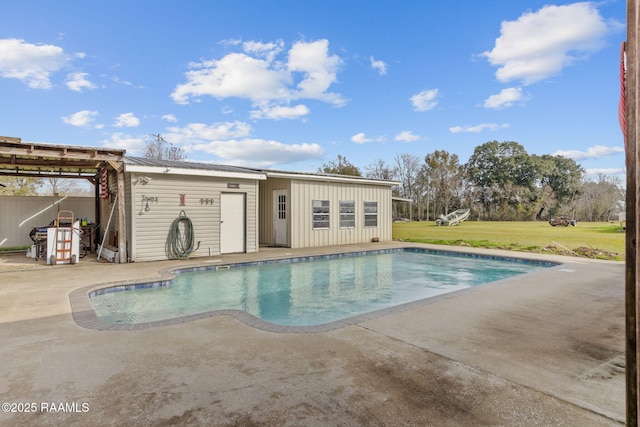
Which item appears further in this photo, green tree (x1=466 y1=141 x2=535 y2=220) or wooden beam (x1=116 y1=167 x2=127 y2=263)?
green tree (x1=466 y1=141 x2=535 y2=220)

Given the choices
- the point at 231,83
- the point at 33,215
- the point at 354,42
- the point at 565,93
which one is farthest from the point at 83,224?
the point at 565,93

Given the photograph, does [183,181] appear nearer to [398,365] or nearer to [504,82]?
[398,365]

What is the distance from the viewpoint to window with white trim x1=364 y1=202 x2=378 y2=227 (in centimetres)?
1302

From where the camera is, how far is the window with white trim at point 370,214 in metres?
13.0

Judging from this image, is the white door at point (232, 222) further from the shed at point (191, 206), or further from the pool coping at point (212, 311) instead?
the pool coping at point (212, 311)

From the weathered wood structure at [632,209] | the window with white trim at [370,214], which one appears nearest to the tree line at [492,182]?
the window with white trim at [370,214]

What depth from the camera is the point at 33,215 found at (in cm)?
1040

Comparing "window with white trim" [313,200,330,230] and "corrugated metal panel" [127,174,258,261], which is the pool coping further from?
"window with white trim" [313,200,330,230]

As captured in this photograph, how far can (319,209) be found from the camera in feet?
38.0

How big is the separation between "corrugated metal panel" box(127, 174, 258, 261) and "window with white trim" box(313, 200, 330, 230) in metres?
2.45

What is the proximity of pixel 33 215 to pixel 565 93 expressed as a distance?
1754 centimetres

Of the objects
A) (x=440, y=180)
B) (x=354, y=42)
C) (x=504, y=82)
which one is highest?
(x=354, y=42)

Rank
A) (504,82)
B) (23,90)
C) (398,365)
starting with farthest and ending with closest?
1. (504,82)
2. (23,90)
3. (398,365)

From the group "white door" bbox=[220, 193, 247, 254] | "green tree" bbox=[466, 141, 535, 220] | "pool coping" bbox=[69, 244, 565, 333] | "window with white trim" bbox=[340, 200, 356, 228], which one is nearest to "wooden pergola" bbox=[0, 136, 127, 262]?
"pool coping" bbox=[69, 244, 565, 333]
